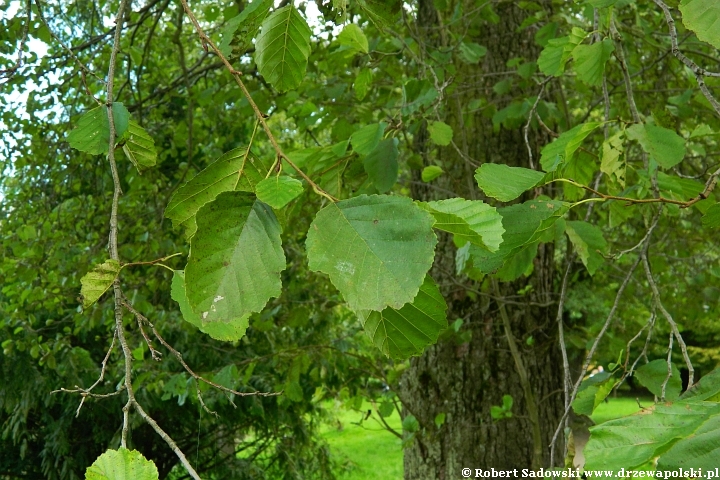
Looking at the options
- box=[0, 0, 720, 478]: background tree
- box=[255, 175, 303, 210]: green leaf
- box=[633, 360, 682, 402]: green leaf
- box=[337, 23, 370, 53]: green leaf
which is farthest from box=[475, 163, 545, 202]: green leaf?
box=[337, 23, 370, 53]: green leaf

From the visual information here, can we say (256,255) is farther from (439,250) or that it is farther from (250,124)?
(250,124)

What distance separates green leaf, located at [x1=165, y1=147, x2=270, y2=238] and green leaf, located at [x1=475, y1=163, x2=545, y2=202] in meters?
0.32

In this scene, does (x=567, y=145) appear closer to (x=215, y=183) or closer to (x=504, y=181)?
(x=504, y=181)

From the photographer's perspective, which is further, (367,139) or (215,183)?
(367,139)

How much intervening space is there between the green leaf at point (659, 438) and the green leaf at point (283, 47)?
0.67 m

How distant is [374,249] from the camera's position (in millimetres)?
643

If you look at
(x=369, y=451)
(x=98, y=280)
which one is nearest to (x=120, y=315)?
(x=98, y=280)

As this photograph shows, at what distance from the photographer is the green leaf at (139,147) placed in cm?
112

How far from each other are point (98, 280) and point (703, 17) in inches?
35.3

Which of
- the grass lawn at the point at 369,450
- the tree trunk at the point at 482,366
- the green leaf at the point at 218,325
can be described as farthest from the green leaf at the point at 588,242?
the grass lawn at the point at 369,450

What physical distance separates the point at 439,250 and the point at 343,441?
25.4 ft

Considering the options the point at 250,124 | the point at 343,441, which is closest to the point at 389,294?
the point at 250,124

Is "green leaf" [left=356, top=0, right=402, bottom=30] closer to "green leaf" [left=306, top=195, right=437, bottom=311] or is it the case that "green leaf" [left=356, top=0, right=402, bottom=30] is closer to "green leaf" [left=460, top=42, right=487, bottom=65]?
"green leaf" [left=306, top=195, right=437, bottom=311]

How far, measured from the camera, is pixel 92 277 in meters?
0.88
